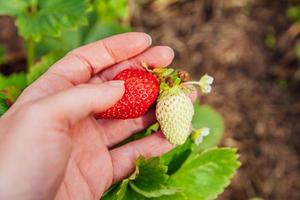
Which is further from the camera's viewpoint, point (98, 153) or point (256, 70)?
point (256, 70)

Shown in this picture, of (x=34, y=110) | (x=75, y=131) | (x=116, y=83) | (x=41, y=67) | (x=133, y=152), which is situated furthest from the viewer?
(x=41, y=67)

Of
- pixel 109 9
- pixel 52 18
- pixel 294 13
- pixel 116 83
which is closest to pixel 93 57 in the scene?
pixel 116 83

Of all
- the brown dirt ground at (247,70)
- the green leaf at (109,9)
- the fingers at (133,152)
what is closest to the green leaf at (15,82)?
the green leaf at (109,9)

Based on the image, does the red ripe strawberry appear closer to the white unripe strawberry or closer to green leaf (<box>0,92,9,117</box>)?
the white unripe strawberry

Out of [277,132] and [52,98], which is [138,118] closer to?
[52,98]

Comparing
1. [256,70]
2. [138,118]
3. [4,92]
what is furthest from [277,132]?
[4,92]

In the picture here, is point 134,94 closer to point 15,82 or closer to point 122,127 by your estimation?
point 122,127
